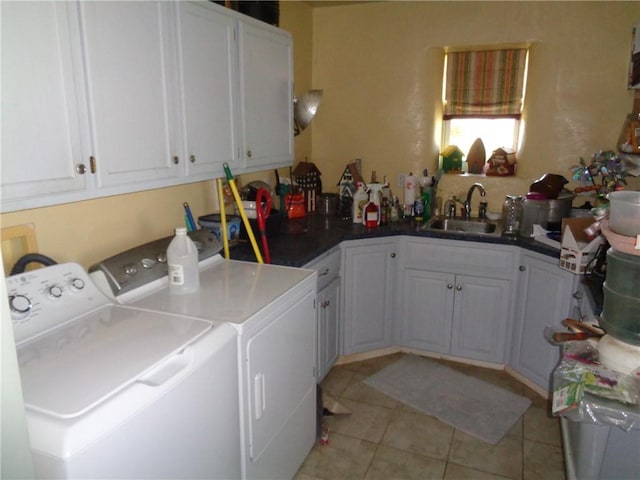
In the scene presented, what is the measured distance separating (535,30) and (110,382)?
3.17 m

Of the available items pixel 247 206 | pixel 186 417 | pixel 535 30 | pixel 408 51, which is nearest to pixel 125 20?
pixel 247 206

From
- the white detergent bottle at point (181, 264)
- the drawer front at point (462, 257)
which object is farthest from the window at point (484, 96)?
the white detergent bottle at point (181, 264)

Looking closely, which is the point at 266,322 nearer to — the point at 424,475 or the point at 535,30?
the point at 424,475

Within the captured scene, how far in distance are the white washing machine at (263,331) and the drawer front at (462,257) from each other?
3.72 ft

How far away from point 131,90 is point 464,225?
2.35m

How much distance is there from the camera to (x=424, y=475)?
85.5 inches

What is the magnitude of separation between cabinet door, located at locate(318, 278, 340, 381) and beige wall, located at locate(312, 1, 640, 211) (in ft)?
4.01

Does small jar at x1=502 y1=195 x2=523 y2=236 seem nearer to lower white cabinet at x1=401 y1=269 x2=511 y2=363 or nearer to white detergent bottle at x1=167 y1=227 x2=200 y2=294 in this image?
lower white cabinet at x1=401 y1=269 x2=511 y2=363

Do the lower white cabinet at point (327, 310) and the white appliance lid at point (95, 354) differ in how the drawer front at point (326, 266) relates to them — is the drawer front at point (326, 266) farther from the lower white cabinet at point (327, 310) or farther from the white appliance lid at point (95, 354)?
the white appliance lid at point (95, 354)

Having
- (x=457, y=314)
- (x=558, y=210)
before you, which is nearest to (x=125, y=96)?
(x=457, y=314)

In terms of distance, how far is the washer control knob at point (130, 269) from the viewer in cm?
177

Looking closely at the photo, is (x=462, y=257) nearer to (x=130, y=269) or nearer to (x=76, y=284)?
(x=130, y=269)

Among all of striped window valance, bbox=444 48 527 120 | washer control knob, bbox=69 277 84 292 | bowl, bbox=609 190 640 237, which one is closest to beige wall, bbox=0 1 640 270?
striped window valance, bbox=444 48 527 120

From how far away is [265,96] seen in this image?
2576 millimetres
